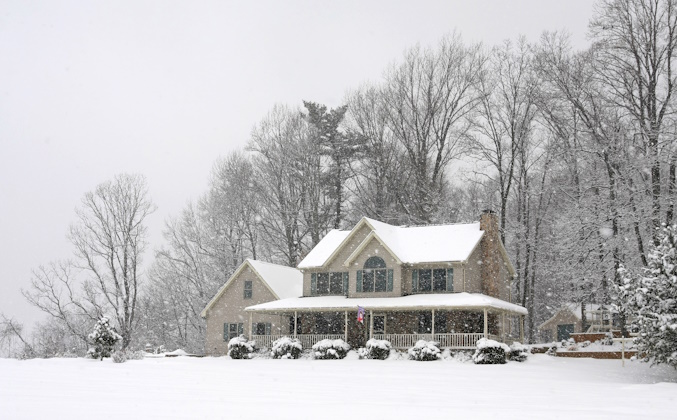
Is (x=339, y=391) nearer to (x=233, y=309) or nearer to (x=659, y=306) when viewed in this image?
(x=659, y=306)

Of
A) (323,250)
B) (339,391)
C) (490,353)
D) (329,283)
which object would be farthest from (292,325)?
(339,391)

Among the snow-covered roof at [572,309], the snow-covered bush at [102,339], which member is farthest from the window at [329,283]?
the snow-covered roof at [572,309]

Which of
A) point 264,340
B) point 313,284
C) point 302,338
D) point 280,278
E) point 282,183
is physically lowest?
point 264,340

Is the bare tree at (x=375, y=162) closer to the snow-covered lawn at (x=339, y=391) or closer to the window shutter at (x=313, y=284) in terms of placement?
the window shutter at (x=313, y=284)

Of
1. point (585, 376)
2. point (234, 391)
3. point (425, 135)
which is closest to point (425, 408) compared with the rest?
point (234, 391)

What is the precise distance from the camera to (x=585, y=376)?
76.0ft

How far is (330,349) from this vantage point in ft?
105

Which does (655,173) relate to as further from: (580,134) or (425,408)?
(425,408)

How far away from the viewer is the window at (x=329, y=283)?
3703cm

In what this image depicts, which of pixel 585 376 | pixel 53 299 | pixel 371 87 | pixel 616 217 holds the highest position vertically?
pixel 371 87

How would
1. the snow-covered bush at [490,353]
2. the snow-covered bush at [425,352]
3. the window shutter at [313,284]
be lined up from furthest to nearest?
the window shutter at [313,284]
the snow-covered bush at [425,352]
the snow-covered bush at [490,353]

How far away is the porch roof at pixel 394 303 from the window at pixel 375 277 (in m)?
0.66

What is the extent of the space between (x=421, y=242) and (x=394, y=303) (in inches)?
192

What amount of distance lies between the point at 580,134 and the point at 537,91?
140 inches
